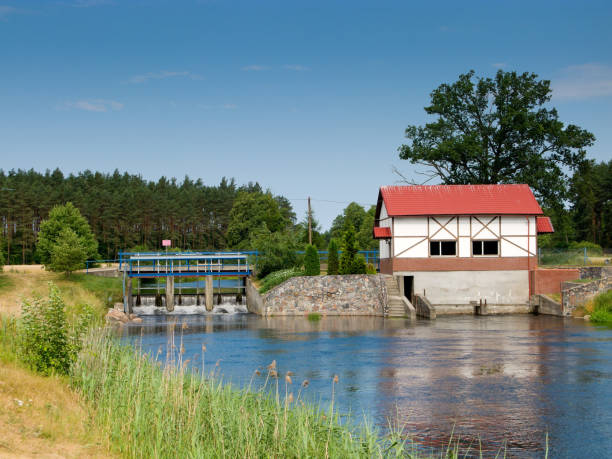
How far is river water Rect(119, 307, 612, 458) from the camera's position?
1357 cm

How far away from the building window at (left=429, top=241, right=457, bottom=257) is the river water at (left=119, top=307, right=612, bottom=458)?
7045 millimetres

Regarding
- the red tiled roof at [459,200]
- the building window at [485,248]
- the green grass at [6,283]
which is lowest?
the green grass at [6,283]

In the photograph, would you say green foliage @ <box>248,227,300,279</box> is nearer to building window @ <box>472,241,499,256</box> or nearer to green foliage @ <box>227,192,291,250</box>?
building window @ <box>472,241,499,256</box>

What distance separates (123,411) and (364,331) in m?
22.1

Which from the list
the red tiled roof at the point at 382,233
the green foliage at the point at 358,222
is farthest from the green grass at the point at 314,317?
the green foliage at the point at 358,222

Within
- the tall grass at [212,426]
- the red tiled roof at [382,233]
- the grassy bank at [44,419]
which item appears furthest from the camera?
the red tiled roof at [382,233]

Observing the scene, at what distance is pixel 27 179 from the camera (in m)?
113

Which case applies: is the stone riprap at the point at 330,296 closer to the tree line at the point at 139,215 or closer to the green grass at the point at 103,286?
the green grass at the point at 103,286

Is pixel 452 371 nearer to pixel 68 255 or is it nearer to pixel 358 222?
pixel 68 255

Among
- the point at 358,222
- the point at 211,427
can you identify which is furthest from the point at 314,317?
the point at 358,222

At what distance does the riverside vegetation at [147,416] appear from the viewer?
9.73m

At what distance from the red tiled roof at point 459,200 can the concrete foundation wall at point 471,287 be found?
4.19 m

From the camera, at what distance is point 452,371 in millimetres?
20562

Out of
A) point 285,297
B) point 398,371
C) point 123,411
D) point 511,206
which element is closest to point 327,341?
point 398,371
